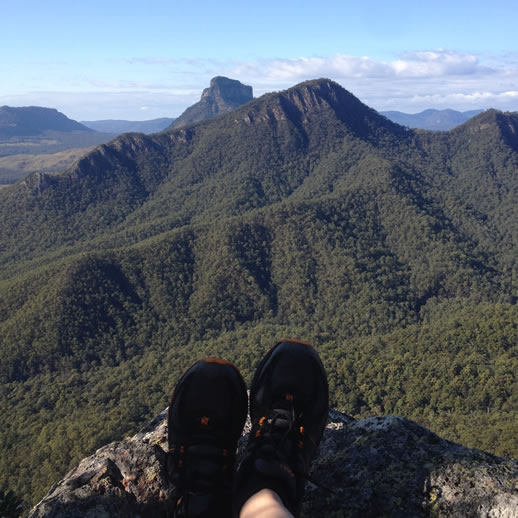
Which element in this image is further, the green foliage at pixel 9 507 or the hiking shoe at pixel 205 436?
the green foliage at pixel 9 507

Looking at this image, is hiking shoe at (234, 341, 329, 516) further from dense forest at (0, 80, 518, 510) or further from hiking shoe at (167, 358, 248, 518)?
dense forest at (0, 80, 518, 510)

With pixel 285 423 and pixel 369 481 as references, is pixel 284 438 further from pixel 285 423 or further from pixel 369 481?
pixel 369 481

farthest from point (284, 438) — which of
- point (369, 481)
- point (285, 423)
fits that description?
point (369, 481)

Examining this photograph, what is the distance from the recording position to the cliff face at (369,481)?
390 cm

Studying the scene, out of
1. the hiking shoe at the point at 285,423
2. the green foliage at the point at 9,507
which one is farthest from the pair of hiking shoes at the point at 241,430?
the green foliage at the point at 9,507

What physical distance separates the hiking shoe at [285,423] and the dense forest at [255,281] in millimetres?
25208

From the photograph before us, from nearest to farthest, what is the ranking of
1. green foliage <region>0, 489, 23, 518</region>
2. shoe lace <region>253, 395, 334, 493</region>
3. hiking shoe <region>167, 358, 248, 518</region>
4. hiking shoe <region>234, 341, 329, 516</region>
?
1. hiking shoe <region>234, 341, 329, 516</region>
2. hiking shoe <region>167, 358, 248, 518</region>
3. shoe lace <region>253, 395, 334, 493</region>
4. green foliage <region>0, 489, 23, 518</region>

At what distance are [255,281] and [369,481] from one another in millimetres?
97101

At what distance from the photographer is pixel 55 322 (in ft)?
252

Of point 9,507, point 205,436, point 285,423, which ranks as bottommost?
point 9,507

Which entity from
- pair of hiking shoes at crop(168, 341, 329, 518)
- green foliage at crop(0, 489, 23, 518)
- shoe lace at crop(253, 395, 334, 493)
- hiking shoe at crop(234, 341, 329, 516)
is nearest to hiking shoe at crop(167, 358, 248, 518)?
pair of hiking shoes at crop(168, 341, 329, 518)

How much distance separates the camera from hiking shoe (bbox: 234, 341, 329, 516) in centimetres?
358

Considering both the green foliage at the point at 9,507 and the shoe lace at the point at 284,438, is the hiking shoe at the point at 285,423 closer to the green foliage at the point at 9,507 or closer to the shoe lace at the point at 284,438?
the shoe lace at the point at 284,438

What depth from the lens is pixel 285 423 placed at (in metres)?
4.40
